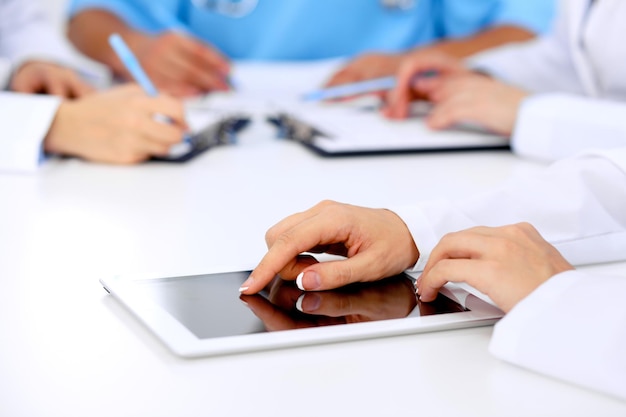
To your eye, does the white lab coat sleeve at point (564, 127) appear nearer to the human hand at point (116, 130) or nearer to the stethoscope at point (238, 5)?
the human hand at point (116, 130)

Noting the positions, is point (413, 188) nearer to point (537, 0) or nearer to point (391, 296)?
point (391, 296)

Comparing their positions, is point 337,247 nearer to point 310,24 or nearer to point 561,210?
point 561,210

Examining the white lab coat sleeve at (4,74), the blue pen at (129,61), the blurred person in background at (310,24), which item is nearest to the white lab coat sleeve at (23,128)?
the blue pen at (129,61)

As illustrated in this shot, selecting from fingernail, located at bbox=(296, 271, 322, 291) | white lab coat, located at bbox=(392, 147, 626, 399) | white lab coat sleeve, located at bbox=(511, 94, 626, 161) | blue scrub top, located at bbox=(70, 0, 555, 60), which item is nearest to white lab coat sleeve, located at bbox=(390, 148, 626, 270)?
white lab coat, located at bbox=(392, 147, 626, 399)

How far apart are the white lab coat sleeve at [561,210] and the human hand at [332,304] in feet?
0.22

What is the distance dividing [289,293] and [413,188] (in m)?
0.42

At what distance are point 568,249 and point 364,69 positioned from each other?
45.4 inches

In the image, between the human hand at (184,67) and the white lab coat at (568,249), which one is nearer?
the white lab coat at (568,249)

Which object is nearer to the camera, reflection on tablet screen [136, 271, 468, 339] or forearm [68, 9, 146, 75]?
reflection on tablet screen [136, 271, 468, 339]

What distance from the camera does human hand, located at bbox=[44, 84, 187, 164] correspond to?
1119mm

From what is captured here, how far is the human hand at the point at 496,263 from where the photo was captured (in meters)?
0.56

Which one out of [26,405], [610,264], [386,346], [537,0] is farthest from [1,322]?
[537,0]

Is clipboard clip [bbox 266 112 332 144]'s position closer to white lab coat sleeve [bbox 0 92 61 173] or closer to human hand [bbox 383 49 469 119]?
human hand [bbox 383 49 469 119]

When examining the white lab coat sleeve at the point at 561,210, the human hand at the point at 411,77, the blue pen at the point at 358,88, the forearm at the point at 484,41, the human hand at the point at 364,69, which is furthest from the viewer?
the forearm at the point at 484,41
